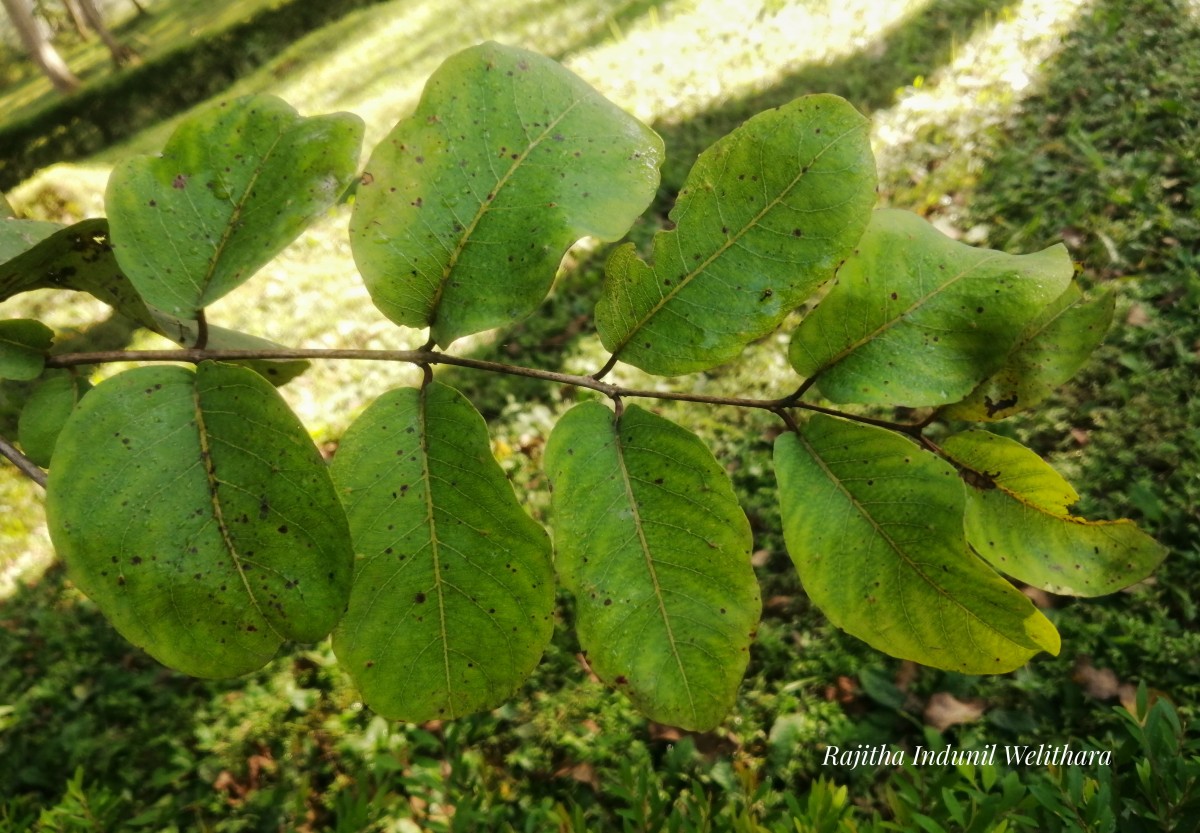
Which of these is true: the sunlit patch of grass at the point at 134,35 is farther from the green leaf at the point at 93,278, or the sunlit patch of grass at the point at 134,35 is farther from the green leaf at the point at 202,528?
the green leaf at the point at 202,528

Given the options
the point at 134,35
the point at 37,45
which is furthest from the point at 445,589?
the point at 134,35

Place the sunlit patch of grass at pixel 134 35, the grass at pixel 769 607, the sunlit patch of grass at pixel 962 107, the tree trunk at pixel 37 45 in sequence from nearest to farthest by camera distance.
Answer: the grass at pixel 769 607 → the sunlit patch of grass at pixel 962 107 → the tree trunk at pixel 37 45 → the sunlit patch of grass at pixel 134 35

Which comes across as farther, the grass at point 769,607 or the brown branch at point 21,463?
the grass at point 769,607

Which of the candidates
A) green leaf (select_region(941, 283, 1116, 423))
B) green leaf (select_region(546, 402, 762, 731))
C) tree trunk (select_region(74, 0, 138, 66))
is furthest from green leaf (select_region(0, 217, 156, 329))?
tree trunk (select_region(74, 0, 138, 66))

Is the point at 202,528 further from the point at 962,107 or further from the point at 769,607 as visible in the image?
the point at 962,107

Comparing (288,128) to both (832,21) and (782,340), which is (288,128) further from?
(832,21)

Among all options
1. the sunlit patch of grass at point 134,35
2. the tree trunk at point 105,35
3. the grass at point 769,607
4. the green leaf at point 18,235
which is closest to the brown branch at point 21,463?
the green leaf at point 18,235
